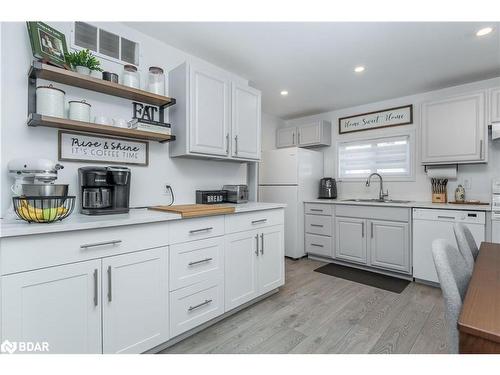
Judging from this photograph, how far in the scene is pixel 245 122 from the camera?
2682mm

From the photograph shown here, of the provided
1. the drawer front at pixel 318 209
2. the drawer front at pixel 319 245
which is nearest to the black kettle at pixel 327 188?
the drawer front at pixel 318 209

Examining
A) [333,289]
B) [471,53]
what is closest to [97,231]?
[333,289]

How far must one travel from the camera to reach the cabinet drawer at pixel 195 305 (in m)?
1.75

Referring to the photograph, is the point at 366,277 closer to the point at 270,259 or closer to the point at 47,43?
the point at 270,259

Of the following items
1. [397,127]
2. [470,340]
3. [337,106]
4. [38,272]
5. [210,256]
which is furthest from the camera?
[337,106]

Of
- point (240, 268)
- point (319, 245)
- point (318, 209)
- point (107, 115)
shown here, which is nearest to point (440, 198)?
point (318, 209)

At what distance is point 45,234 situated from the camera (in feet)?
4.07

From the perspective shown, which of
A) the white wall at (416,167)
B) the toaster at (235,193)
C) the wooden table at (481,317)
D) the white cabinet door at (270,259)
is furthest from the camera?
the white wall at (416,167)

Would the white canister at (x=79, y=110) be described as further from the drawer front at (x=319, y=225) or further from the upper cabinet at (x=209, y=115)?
the drawer front at (x=319, y=225)

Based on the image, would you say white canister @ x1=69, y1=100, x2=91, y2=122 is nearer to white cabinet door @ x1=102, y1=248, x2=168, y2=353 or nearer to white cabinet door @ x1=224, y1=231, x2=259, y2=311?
white cabinet door @ x1=102, y1=248, x2=168, y2=353

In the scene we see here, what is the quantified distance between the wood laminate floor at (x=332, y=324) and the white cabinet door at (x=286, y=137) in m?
2.56

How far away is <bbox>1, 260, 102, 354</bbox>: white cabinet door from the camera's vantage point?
117 cm
